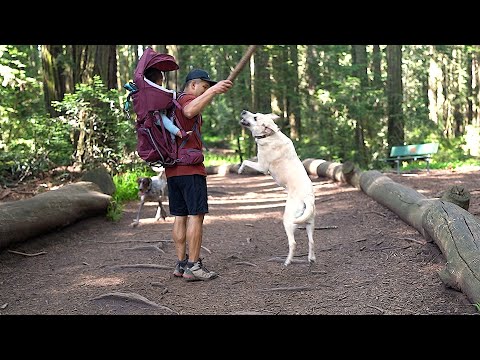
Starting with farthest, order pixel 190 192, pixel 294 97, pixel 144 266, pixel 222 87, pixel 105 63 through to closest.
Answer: pixel 294 97, pixel 105 63, pixel 144 266, pixel 190 192, pixel 222 87

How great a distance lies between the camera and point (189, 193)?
17.9ft

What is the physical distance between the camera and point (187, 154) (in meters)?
5.42

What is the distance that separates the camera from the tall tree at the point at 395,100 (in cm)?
1891

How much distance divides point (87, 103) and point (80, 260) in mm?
5425

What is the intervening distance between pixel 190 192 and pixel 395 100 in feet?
49.5

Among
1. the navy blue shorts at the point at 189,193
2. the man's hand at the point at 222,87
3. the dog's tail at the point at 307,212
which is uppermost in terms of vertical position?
the man's hand at the point at 222,87

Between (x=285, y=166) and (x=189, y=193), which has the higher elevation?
(x=285, y=166)

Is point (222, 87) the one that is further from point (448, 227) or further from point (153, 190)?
point (153, 190)

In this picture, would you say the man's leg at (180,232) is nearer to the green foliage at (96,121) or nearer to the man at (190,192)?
the man at (190,192)

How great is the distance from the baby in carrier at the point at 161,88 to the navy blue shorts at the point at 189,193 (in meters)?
0.48

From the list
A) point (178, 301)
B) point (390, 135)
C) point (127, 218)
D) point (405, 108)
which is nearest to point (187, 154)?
point (178, 301)

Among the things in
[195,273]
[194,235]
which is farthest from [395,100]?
[195,273]

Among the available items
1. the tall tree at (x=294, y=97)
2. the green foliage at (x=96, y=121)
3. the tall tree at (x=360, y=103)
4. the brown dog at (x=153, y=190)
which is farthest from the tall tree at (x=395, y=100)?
the brown dog at (x=153, y=190)

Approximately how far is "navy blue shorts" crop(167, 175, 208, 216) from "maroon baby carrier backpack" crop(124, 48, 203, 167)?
19 cm
